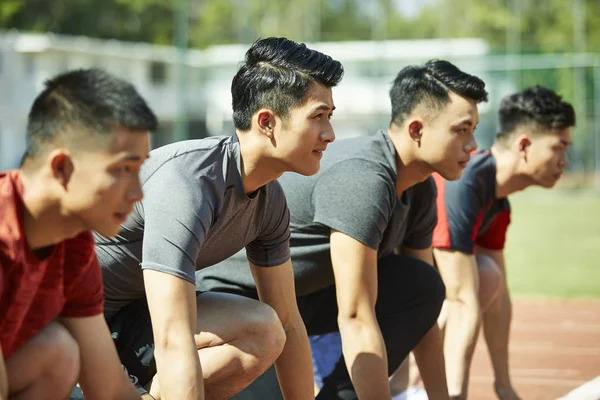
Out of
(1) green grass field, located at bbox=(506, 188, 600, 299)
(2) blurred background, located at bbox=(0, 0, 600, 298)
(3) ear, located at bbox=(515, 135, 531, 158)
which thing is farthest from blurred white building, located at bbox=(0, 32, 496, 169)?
(3) ear, located at bbox=(515, 135, 531, 158)

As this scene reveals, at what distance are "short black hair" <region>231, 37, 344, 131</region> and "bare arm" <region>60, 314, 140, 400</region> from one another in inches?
39.8

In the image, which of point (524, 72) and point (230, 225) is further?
point (524, 72)

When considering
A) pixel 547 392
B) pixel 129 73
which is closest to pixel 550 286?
pixel 547 392

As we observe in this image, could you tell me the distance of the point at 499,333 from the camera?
17.1 ft

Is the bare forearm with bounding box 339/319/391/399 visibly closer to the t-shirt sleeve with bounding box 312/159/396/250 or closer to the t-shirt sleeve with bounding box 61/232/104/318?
the t-shirt sleeve with bounding box 312/159/396/250

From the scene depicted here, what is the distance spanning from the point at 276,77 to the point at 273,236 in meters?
0.59

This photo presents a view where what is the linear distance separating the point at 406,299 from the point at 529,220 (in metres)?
14.3

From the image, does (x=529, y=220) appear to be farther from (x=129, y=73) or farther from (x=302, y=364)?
(x=129, y=73)

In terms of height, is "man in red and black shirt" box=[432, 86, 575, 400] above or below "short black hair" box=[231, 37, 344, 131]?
below

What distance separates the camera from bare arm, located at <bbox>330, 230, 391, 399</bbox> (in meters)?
Answer: 3.74

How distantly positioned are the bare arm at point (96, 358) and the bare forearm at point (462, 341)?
2.34m

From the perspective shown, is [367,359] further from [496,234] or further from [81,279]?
[496,234]

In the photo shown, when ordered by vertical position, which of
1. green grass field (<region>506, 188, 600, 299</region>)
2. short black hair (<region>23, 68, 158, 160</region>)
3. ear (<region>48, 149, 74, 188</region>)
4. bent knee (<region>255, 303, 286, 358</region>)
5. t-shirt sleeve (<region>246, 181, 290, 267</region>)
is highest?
short black hair (<region>23, 68, 158, 160</region>)

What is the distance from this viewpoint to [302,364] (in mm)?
3623
